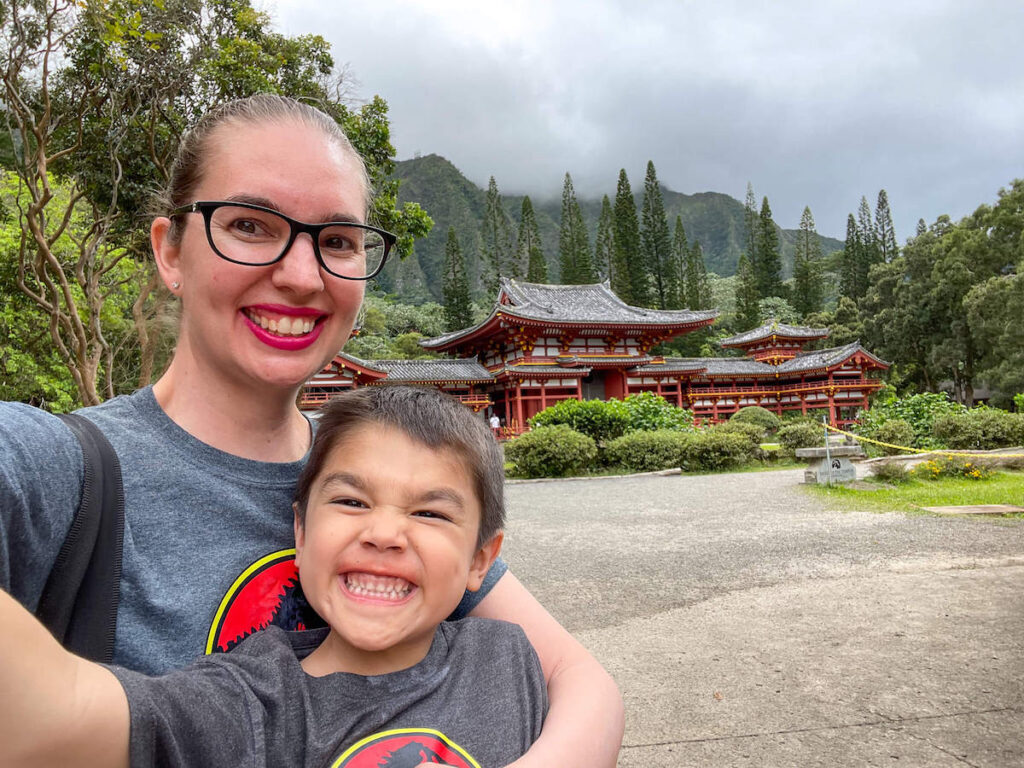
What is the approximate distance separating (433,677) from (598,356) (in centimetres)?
2173

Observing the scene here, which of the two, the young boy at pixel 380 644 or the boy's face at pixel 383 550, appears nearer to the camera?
the young boy at pixel 380 644

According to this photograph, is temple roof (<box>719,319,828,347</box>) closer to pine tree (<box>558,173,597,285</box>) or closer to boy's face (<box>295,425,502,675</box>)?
pine tree (<box>558,173,597,285</box>)

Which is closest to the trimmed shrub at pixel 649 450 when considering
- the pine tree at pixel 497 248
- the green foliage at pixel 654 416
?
the green foliage at pixel 654 416

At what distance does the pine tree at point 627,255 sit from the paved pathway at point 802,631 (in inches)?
1369

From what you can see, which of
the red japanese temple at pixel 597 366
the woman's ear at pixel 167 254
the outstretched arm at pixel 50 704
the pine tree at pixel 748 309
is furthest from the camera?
the pine tree at pixel 748 309

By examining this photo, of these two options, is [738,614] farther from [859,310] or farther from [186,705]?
[859,310]

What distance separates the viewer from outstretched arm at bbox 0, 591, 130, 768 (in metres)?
0.53

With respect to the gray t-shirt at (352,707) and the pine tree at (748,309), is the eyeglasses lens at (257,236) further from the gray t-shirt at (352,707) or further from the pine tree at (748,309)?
the pine tree at (748,309)

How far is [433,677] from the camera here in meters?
1.03

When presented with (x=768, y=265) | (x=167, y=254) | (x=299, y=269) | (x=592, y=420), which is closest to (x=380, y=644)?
(x=299, y=269)

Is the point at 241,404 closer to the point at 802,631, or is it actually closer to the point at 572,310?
the point at 802,631

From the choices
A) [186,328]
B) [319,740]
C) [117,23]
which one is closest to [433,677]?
[319,740]

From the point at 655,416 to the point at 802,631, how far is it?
12894 mm

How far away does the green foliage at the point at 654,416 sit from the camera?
52.3 ft
